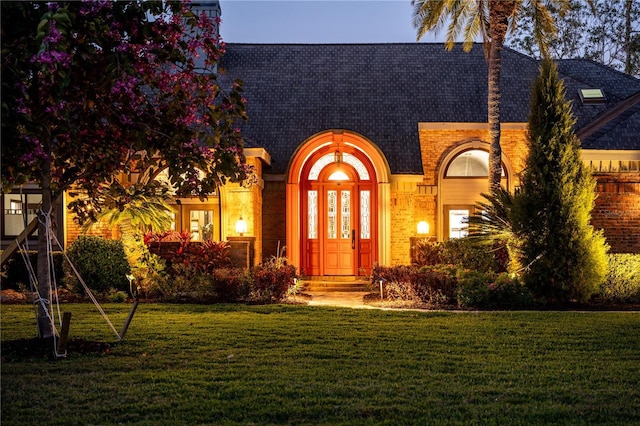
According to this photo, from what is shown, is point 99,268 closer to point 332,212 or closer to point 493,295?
point 332,212

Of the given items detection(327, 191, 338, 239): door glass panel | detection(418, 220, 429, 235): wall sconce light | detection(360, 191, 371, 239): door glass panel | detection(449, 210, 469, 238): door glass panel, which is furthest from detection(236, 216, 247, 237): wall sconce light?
detection(449, 210, 469, 238): door glass panel

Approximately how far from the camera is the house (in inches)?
689

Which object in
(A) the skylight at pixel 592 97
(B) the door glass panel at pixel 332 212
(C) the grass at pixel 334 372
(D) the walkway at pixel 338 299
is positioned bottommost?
(C) the grass at pixel 334 372

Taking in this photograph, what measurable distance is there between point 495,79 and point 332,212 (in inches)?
210

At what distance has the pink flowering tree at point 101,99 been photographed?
7844mm

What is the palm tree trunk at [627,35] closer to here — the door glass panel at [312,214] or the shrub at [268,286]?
the door glass panel at [312,214]

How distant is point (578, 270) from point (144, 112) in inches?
351

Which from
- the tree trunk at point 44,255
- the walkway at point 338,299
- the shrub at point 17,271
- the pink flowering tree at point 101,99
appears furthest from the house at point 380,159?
the tree trunk at point 44,255

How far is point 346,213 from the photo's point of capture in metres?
19.3

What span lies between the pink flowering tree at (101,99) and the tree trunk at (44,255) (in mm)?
13

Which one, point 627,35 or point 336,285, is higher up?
point 627,35

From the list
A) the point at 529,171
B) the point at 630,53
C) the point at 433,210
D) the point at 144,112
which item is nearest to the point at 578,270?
the point at 529,171

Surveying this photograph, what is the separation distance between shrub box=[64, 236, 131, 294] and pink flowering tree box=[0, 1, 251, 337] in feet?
18.0

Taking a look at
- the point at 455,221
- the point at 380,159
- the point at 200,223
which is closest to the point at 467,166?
the point at 455,221
